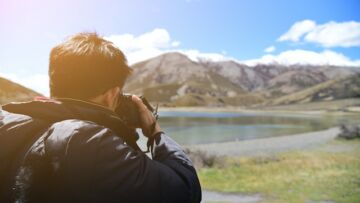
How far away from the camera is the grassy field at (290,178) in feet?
43.2

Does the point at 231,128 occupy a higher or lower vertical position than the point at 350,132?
lower

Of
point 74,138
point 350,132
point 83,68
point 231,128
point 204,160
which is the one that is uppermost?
point 83,68

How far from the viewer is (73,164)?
166 cm

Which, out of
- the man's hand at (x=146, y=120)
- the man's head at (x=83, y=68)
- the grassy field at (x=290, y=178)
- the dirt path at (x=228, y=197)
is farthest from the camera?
the grassy field at (x=290, y=178)

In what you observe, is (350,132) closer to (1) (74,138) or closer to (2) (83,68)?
(2) (83,68)

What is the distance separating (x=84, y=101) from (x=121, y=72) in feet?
0.81

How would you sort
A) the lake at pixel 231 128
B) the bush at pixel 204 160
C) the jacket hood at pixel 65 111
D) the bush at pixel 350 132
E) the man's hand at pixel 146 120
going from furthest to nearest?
1. the lake at pixel 231 128
2. the bush at pixel 350 132
3. the bush at pixel 204 160
4. the man's hand at pixel 146 120
5. the jacket hood at pixel 65 111

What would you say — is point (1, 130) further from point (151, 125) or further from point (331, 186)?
point (331, 186)

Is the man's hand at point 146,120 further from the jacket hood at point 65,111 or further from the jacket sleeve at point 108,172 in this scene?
the jacket sleeve at point 108,172

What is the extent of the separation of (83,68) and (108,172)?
0.55 meters

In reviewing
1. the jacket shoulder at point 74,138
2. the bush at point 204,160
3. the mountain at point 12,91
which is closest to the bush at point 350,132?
the bush at point 204,160

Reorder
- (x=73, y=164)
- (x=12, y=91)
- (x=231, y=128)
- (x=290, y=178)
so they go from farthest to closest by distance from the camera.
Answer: (x=12, y=91)
(x=231, y=128)
(x=290, y=178)
(x=73, y=164)

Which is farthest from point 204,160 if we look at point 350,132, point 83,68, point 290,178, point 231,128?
point 231,128

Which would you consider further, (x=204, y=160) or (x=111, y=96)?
(x=204, y=160)
